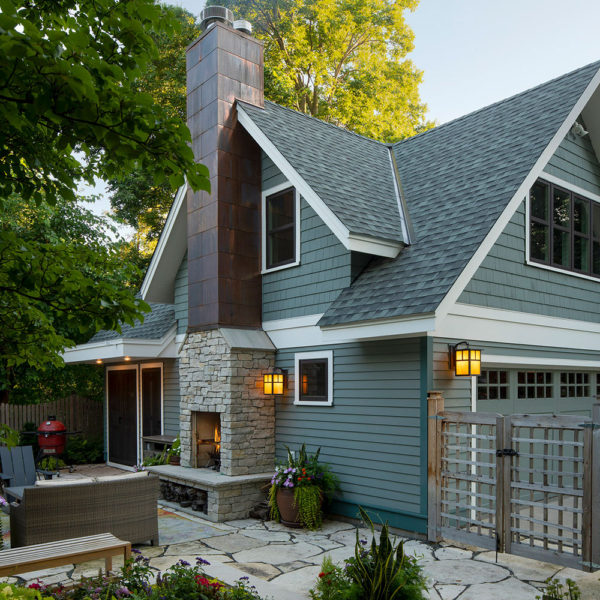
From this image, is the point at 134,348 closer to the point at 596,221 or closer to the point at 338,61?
the point at 596,221

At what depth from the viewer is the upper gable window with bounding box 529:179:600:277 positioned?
A: 8.73m

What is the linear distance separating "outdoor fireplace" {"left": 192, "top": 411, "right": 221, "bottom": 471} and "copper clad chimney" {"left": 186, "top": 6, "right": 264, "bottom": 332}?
1.55m

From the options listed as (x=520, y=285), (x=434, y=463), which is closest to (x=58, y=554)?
(x=434, y=463)

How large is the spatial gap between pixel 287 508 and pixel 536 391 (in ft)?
13.6

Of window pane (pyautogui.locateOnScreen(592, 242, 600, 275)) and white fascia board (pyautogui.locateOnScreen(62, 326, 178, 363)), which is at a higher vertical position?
window pane (pyautogui.locateOnScreen(592, 242, 600, 275))

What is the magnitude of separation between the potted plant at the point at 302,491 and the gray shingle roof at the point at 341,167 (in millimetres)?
3273

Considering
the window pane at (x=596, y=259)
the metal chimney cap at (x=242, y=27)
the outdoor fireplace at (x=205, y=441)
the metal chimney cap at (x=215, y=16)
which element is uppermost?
the metal chimney cap at (x=215, y=16)

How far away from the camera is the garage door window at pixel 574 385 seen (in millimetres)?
9492

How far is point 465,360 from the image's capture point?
719 centimetres

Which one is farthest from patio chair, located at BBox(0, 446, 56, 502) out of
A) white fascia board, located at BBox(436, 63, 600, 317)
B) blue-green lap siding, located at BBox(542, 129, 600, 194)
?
blue-green lap siding, located at BBox(542, 129, 600, 194)

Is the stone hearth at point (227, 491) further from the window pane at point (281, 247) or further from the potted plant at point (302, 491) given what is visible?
the window pane at point (281, 247)

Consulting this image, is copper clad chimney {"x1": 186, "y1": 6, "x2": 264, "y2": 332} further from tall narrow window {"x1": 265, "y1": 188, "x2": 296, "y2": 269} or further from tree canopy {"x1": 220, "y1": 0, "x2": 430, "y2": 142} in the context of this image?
tree canopy {"x1": 220, "y1": 0, "x2": 430, "y2": 142}

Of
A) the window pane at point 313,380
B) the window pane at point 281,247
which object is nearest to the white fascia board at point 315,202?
the window pane at point 281,247

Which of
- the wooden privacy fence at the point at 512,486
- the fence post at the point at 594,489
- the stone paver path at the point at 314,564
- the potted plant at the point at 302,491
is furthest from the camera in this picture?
the potted plant at the point at 302,491
